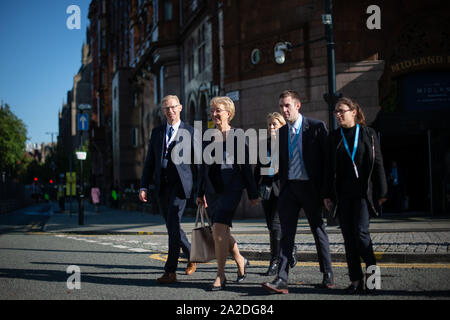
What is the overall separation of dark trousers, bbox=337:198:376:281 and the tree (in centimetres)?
6158

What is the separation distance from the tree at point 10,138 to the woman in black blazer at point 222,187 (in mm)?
60605

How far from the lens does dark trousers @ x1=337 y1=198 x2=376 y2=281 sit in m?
5.44

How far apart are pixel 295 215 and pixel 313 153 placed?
0.65 m

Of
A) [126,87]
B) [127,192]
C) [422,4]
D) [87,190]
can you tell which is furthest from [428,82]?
[87,190]

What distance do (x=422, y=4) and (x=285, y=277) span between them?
14.7m

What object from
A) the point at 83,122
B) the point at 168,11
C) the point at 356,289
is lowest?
the point at 356,289

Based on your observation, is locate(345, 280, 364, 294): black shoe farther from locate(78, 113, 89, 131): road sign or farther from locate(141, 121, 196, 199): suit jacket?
locate(78, 113, 89, 131): road sign

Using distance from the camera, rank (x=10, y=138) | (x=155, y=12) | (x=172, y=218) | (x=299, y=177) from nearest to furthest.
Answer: (x=299, y=177) → (x=172, y=218) → (x=155, y=12) → (x=10, y=138)

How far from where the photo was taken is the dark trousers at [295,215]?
557cm

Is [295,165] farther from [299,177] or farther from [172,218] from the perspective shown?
[172,218]

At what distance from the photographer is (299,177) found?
5.61 m

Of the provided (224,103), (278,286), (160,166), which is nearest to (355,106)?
(224,103)
